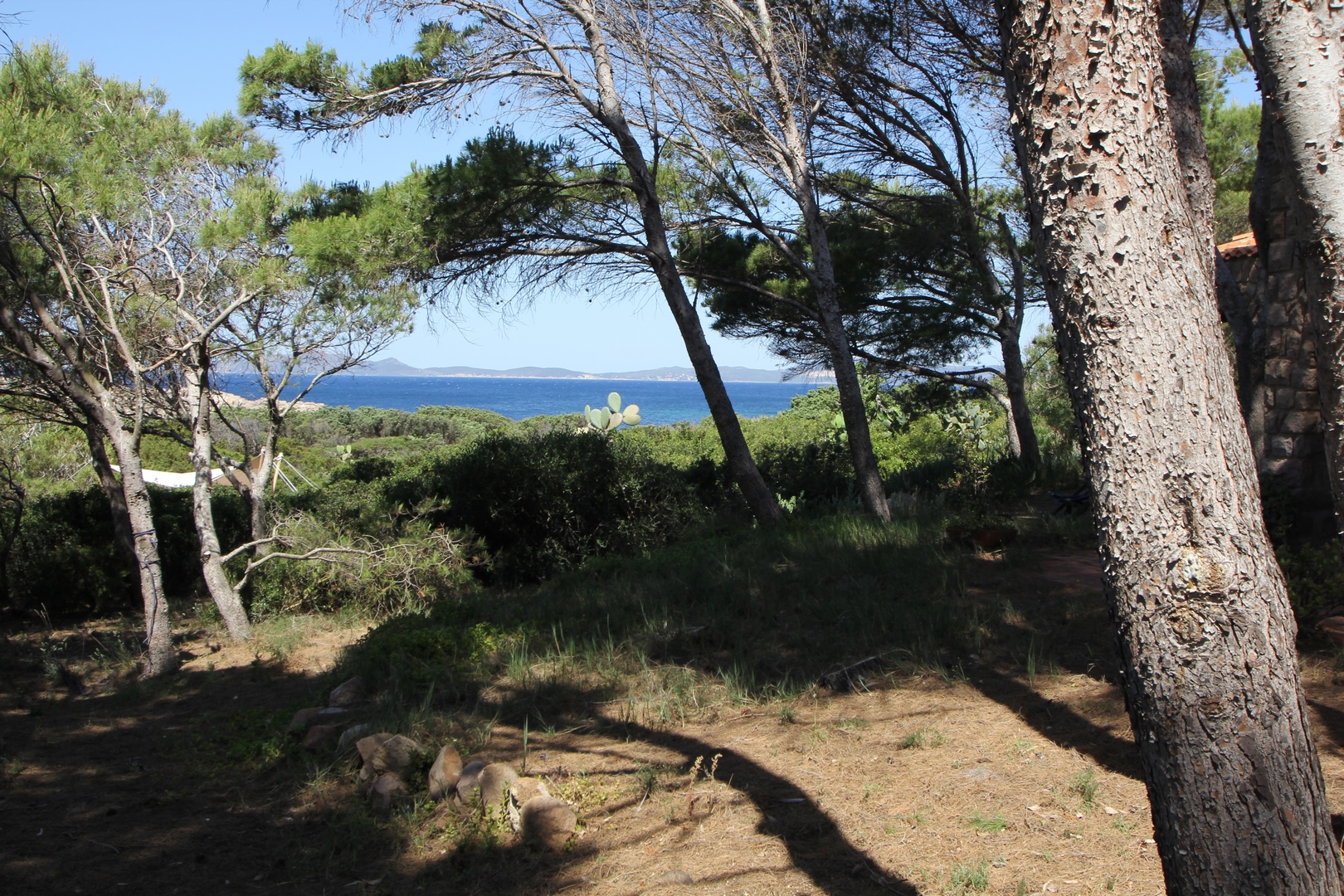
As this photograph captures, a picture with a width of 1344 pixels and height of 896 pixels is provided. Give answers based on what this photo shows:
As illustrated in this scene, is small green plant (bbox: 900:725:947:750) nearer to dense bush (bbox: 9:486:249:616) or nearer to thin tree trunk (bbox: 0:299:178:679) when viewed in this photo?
thin tree trunk (bbox: 0:299:178:679)

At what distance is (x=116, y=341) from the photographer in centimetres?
655

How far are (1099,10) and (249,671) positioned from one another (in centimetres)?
656

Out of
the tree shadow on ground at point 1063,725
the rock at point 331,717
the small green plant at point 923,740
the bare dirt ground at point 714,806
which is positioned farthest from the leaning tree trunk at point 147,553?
the tree shadow on ground at point 1063,725

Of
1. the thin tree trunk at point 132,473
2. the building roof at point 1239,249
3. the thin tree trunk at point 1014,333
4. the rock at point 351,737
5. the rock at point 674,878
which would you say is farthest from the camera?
the thin tree trunk at point 1014,333

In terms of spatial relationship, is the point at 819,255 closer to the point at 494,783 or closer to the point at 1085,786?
the point at 1085,786

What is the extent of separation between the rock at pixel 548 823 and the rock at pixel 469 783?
0.89ft

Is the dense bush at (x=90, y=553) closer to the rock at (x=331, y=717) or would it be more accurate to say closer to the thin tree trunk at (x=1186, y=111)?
the rock at (x=331, y=717)

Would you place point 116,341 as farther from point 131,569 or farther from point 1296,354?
point 1296,354

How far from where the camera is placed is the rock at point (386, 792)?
134 inches

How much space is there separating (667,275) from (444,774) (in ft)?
21.8

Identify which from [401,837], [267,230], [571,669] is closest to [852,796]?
[401,837]

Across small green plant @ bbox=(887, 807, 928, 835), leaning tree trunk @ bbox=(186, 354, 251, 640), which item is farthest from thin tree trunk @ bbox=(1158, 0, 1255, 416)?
leaning tree trunk @ bbox=(186, 354, 251, 640)

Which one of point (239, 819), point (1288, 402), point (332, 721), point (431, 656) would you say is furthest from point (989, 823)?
point (1288, 402)

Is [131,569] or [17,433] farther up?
[17,433]
